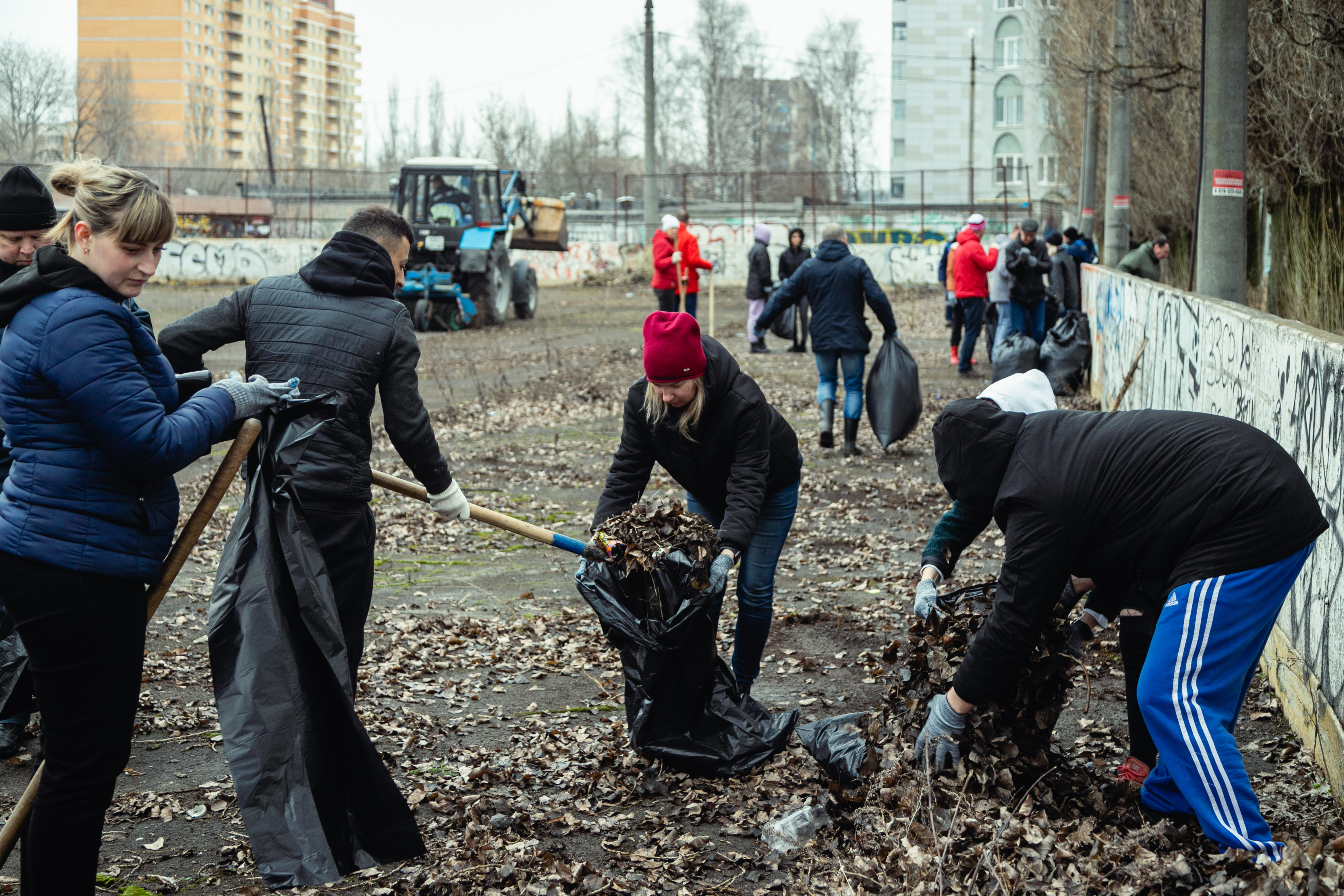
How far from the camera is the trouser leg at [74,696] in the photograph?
108 inches

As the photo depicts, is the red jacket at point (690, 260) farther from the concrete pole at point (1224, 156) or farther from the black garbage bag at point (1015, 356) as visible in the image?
the concrete pole at point (1224, 156)

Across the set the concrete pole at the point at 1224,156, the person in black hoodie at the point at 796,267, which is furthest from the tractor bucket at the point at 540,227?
the concrete pole at the point at 1224,156

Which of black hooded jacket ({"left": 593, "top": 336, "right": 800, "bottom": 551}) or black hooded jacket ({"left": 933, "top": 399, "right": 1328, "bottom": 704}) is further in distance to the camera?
black hooded jacket ({"left": 593, "top": 336, "right": 800, "bottom": 551})

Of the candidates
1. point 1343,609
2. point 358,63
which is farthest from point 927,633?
point 358,63

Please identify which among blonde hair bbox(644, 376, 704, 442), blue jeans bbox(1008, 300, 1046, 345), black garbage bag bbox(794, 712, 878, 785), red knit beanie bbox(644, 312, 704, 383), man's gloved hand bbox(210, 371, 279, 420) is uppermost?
blue jeans bbox(1008, 300, 1046, 345)

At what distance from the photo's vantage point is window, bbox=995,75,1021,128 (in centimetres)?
6334

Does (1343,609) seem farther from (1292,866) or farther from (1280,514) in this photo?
(1292,866)

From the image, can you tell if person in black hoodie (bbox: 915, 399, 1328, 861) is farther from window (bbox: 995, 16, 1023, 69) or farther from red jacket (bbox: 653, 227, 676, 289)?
window (bbox: 995, 16, 1023, 69)

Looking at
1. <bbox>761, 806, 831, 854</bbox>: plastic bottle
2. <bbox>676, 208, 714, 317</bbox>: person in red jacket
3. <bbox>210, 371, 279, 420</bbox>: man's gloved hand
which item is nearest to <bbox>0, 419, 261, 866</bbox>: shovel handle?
<bbox>210, 371, 279, 420</bbox>: man's gloved hand

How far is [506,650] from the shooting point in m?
5.63

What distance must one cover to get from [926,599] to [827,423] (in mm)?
6563

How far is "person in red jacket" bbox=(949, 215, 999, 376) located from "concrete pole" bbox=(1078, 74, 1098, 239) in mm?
4200

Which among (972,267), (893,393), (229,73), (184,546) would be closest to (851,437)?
(893,393)

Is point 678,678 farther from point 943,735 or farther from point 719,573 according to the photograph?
point 943,735
